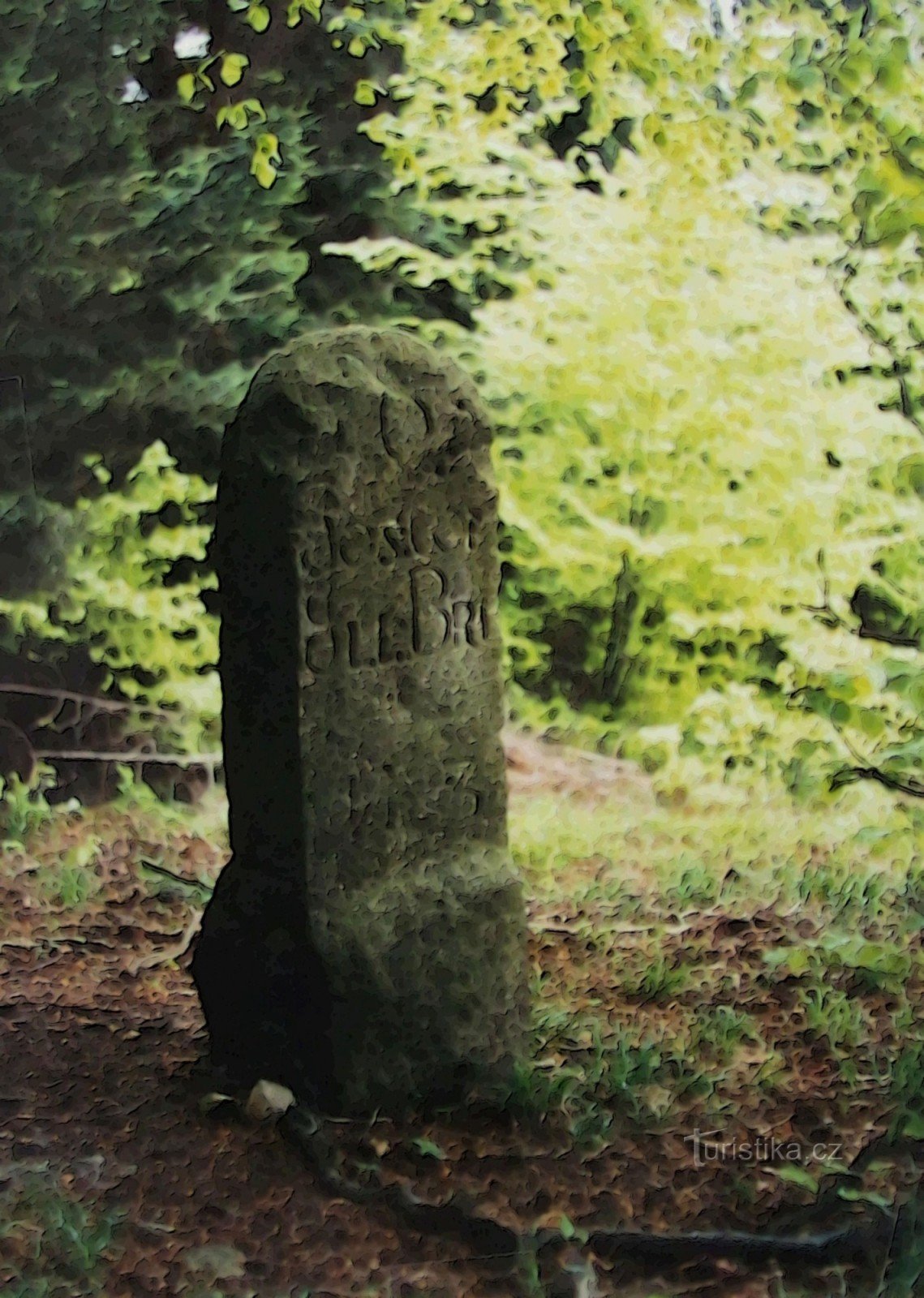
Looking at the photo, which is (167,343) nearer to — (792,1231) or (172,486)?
(172,486)

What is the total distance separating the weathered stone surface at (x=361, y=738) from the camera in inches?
89.1

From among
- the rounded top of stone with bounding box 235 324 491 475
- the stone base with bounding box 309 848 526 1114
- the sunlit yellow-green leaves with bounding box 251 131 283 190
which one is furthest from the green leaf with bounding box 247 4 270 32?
the stone base with bounding box 309 848 526 1114

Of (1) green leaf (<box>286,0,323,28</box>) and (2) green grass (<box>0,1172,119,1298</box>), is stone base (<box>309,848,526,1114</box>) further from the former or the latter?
(1) green leaf (<box>286,0,323,28</box>)

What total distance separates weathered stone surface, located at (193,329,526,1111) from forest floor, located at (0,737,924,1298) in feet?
0.45

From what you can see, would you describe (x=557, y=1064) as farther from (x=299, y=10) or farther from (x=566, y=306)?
(x=299, y=10)

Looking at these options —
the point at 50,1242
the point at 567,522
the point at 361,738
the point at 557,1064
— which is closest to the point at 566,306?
the point at 567,522

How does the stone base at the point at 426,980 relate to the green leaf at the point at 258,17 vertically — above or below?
below

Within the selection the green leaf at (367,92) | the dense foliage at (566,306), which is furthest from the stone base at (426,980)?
the green leaf at (367,92)

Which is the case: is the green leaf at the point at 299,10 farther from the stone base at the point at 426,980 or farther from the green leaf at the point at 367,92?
the stone base at the point at 426,980

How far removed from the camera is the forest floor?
227cm

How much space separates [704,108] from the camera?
8.35ft

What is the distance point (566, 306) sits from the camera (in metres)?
2.56

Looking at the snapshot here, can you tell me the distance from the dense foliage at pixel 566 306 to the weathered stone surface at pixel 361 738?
0.66 ft

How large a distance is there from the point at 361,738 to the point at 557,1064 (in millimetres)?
799
